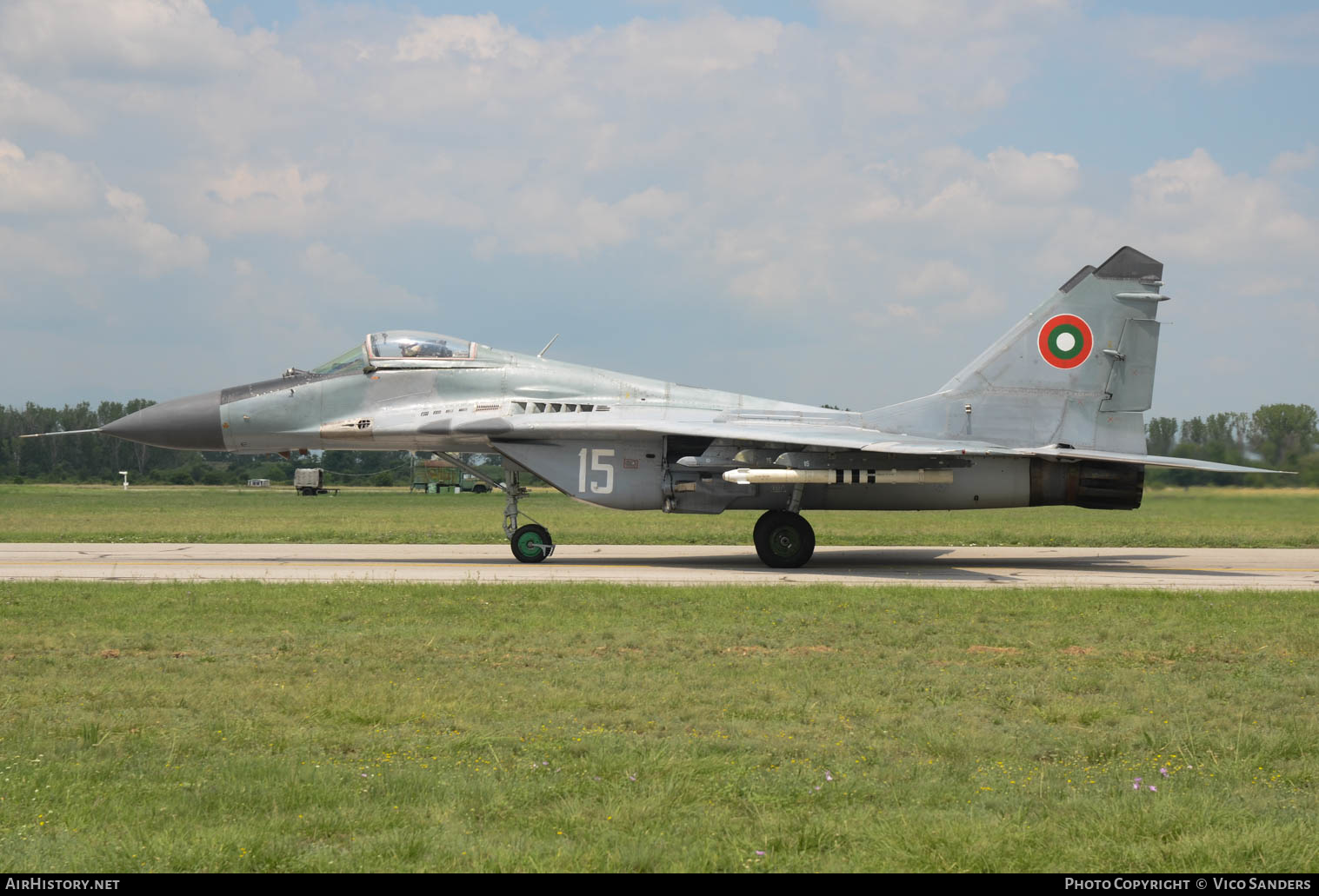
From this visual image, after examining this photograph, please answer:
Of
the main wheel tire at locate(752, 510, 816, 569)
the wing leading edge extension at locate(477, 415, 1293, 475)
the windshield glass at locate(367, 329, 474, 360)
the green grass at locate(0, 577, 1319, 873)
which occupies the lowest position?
the green grass at locate(0, 577, 1319, 873)

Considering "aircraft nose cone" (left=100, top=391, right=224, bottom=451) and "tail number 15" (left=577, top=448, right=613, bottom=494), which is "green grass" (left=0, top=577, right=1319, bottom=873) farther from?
"aircraft nose cone" (left=100, top=391, right=224, bottom=451)

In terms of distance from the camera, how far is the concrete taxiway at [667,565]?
15.6 metres

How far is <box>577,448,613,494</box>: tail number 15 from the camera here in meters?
17.4

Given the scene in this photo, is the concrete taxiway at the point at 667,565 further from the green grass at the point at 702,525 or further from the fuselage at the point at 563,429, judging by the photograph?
Answer: the green grass at the point at 702,525

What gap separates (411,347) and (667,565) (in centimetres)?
567

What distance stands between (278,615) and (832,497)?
9.30 meters

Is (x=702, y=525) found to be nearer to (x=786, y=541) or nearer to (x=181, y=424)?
(x=786, y=541)

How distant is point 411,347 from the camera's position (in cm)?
1814

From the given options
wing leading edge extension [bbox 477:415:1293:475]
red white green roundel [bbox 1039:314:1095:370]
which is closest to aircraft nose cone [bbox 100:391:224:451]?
wing leading edge extension [bbox 477:415:1293:475]

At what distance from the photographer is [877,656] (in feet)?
30.6

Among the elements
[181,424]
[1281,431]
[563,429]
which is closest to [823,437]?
[563,429]

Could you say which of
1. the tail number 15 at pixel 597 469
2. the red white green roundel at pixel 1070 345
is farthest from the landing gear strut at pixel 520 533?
the red white green roundel at pixel 1070 345

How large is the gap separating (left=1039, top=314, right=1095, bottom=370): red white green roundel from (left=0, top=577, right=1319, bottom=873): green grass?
7.13 m
